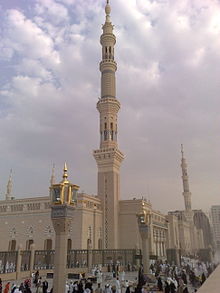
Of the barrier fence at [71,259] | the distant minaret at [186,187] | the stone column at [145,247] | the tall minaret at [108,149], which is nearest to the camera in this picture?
the stone column at [145,247]

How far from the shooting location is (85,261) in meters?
22.7

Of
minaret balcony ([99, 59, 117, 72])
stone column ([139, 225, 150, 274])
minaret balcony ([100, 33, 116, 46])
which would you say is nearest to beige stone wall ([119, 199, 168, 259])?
stone column ([139, 225, 150, 274])

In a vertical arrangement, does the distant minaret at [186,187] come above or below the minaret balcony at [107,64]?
below

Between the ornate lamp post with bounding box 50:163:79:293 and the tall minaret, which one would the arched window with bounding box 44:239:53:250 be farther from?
the ornate lamp post with bounding box 50:163:79:293

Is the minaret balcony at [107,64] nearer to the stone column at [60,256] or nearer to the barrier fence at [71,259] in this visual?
the barrier fence at [71,259]

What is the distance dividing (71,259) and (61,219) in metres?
13.7

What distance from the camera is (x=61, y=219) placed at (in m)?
10.2

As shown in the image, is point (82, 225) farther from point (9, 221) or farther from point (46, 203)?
Answer: point (9, 221)

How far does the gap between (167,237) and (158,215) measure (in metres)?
4.60

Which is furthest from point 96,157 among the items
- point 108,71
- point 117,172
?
point 108,71

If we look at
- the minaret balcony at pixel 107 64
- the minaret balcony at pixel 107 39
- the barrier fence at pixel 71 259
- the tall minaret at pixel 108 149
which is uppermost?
the minaret balcony at pixel 107 39

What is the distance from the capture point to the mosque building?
29.7 metres

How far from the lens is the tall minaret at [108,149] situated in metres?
32.3

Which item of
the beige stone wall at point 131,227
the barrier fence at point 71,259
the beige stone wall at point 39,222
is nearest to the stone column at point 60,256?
the barrier fence at point 71,259
